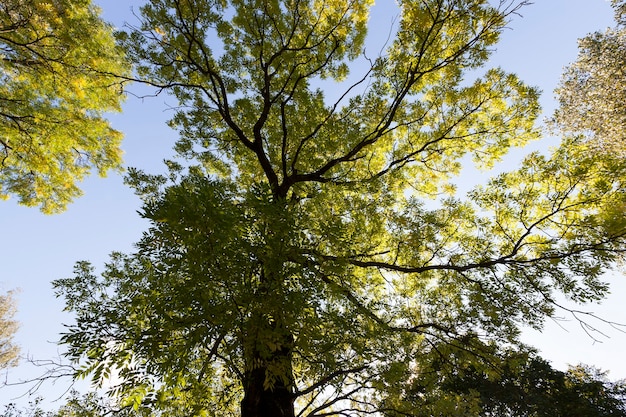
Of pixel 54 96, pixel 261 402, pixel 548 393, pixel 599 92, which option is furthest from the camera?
pixel 548 393

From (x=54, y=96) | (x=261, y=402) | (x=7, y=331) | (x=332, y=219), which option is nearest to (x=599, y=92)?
(x=332, y=219)

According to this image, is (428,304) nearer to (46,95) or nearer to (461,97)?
(461,97)

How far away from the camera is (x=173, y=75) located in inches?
295

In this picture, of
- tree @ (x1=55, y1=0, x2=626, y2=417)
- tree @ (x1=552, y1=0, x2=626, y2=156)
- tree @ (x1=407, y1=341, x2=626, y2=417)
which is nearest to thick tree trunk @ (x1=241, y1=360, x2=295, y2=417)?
tree @ (x1=55, y1=0, x2=626, y2=417)

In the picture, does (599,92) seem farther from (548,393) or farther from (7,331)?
(7,331)

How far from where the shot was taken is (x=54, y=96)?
880 cm

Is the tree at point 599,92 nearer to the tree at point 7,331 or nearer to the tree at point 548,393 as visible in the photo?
the tree at point 548,393

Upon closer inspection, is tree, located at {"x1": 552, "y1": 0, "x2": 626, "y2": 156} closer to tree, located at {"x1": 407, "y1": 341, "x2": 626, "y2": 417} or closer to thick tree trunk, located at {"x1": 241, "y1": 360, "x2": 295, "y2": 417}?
tree, located at {"x1": 407, "y1": 341, "x2": 626, "y2": 417}

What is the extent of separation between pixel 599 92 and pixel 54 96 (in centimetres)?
1729

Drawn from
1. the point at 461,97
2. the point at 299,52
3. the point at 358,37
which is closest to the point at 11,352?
the point at 299,52

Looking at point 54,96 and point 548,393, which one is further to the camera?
point 548,393

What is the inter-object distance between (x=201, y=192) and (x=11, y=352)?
66.4 feet

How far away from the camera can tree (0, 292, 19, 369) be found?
50.5 feet

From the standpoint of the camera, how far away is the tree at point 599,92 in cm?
1084
